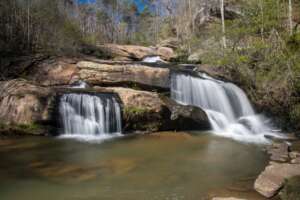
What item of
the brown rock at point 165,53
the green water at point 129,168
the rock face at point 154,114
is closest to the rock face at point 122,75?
the rock face at point 154,114

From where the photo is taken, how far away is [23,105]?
9.16 meters

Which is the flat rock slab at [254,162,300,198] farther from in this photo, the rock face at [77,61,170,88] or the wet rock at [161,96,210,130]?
the rock face at [77,61,170,88]

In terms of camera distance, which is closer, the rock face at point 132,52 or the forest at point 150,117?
the forest at point 150,117

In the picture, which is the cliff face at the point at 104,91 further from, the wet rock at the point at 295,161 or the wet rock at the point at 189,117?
the wet rock at the point at 295,161

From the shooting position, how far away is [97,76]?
11266mm

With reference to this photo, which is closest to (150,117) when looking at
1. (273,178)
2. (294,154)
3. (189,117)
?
(189,117)

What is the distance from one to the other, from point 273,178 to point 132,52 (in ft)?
64.8

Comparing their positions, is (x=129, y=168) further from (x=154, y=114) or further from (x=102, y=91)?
(x=102, y=91)

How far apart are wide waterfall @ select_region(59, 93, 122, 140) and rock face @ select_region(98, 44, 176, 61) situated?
11.6 m

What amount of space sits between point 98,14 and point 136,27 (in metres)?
9.48

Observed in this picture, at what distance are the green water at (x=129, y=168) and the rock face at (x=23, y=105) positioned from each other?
83 cm

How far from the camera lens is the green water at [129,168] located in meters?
5.02

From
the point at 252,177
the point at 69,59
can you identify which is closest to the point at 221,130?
the point at 252,177

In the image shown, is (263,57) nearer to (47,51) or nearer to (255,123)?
(255,123)
